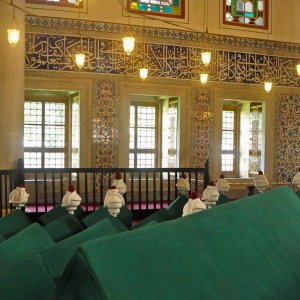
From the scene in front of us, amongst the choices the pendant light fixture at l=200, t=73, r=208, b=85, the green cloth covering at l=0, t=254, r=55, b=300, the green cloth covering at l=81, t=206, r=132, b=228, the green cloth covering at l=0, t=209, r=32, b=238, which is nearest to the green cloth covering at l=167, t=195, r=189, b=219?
the green cloth covering at l=81, t=206, r=132, b=228

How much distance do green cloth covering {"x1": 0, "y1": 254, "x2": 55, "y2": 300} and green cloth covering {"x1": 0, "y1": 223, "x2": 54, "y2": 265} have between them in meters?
0.32

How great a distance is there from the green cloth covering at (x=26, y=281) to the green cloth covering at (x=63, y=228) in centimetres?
96

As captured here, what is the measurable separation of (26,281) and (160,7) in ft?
29.7

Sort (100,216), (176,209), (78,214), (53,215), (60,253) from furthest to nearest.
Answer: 1. (78,214)
2. (176,209)
3. (53,215)
4. (100,216)
5. (60,253)

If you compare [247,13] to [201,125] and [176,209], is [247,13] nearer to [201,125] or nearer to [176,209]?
[201,125]

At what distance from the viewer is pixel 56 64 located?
29.5ft

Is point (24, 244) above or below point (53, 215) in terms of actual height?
above

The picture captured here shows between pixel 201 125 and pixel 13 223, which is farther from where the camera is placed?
pixel 201 125

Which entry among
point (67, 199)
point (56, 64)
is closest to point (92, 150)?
point (56, 64)

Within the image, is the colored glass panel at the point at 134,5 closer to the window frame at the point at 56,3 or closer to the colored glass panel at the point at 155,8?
the colored glass panel at the point at 155,8

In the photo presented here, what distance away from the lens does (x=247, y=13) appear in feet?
34.4

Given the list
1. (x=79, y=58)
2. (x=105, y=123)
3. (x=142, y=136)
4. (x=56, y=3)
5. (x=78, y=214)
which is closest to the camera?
(x=78, y=214)

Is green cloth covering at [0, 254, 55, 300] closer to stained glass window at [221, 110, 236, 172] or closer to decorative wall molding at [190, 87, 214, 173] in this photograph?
decorative wall molding at [190, 87, 214, 173]

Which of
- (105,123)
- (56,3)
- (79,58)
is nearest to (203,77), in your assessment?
(105,123)
